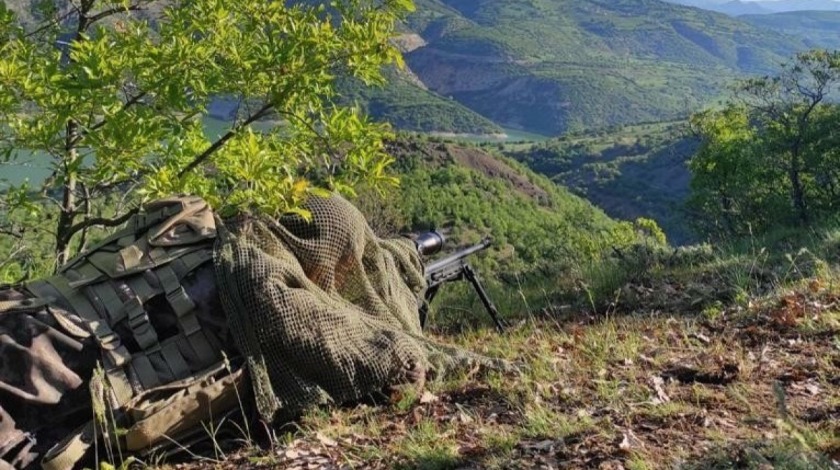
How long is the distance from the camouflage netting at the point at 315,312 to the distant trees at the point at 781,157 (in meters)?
21.5

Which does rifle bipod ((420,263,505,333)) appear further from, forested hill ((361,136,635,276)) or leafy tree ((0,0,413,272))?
forested hill ((361,136,635,276))

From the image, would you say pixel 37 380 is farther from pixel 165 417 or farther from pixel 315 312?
pixel 315 312

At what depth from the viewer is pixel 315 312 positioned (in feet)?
9.05

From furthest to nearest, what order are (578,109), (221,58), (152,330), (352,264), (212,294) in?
1. (578,109)
2. (221,58)
3. (352,264)
4. (212,294)
5. (152,330)

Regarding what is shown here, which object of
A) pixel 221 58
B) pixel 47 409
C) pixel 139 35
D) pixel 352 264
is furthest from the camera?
pixel 139 35

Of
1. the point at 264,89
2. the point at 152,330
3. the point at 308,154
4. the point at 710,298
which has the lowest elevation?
the point at 710,298

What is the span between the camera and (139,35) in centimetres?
380

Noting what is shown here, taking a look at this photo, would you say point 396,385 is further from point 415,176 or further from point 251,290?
point 415,176

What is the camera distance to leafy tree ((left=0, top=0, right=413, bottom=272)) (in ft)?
10.1

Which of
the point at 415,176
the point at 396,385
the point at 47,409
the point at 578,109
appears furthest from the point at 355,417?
the point at 578,109

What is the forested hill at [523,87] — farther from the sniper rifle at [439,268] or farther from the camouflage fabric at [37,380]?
the camouflage fabric at [37,380]

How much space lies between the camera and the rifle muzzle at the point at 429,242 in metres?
3.88

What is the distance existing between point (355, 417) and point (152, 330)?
2.73 feet

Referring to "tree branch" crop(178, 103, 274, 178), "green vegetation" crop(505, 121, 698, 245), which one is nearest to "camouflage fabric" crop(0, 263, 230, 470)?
"tree branch" crop(178, 103, 274, 178)
